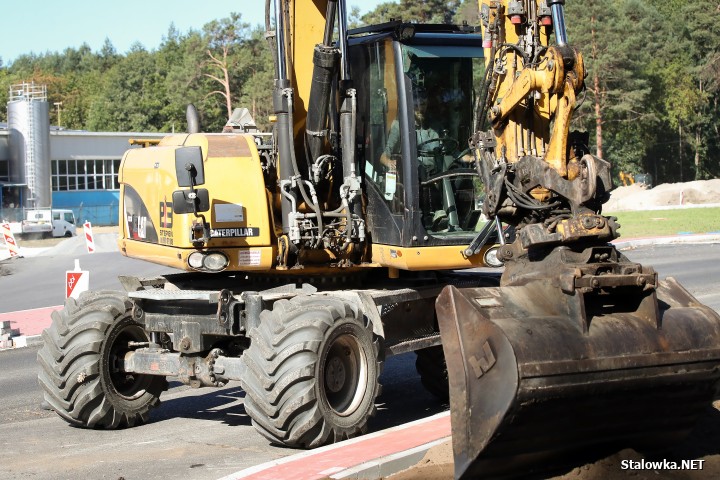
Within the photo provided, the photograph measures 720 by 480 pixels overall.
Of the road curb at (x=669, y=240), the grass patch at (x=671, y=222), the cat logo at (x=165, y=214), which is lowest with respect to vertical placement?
the road curb at (x=669, y=240)

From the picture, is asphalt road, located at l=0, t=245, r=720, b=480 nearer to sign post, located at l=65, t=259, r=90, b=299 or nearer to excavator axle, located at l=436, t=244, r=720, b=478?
sign post, located at l=65, t=259, r=90, b=299

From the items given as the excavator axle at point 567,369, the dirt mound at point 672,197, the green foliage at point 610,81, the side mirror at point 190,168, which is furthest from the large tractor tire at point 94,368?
the dirt mound at point 672,197

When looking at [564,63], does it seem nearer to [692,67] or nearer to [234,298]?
[234,298]

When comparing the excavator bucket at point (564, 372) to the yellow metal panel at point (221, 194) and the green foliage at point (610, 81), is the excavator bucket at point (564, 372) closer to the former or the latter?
the yellow metal panel at point (221, 194)

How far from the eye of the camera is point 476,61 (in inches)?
390

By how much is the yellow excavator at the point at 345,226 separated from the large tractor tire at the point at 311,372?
2 cm

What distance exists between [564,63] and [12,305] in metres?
17.1

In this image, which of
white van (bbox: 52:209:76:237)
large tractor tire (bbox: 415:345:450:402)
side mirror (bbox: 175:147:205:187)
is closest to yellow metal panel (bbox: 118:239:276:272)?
side mirror (bbox: 175:147:205:187)

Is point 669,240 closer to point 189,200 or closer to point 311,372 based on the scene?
point 189,200

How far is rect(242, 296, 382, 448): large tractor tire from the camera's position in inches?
323

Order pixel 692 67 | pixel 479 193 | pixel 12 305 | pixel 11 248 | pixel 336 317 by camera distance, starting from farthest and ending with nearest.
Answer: pixel 692 67
pixel 11 248
pixel 12 305
pixel 479 193
pixel 336 317

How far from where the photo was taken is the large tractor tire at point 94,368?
31.3 feet

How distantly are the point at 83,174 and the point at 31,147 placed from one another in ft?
19.6

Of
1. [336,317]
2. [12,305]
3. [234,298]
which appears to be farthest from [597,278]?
[12,305]
